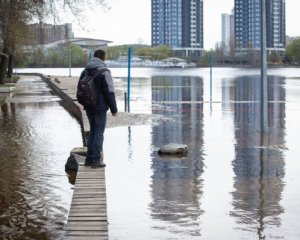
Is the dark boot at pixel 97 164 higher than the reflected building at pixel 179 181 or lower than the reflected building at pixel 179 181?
higher

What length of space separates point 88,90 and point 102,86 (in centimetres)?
20

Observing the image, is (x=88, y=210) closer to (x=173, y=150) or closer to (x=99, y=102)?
(x=99, y=102)

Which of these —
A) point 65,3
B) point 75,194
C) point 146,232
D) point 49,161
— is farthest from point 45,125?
point 146,232

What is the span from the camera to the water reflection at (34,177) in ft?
23.0

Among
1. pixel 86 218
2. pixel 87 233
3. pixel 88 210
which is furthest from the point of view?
pixel 88 210

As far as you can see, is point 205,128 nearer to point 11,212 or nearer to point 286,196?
point 286,196

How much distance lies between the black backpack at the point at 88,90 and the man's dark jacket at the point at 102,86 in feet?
0.16

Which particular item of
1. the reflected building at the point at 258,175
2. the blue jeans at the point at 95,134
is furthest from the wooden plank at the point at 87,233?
the blue jeans at the point at 95,134

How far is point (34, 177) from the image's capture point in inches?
392

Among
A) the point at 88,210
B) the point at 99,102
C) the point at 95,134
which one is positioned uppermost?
the point at 99,102

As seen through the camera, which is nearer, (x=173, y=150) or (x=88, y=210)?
(x=88, y=210)

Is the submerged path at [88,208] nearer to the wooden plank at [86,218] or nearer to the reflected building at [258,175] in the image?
the wooden plank at [86,218]

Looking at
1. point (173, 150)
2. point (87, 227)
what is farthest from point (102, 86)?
point (173, 150)

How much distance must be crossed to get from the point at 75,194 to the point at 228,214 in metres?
1.78
